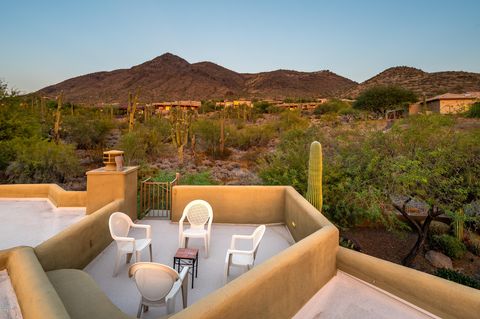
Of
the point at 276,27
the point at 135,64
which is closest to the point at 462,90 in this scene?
the point at 276,27

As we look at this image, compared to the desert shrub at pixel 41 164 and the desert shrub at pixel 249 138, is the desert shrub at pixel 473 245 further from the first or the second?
the desert shrub at pixel 249 138

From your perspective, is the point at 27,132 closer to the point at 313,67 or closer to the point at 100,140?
the point at 100,140

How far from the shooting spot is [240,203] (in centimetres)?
715

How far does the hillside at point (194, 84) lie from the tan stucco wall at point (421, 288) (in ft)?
188

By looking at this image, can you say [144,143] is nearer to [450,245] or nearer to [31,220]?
[31,220]

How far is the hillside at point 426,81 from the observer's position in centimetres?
4416

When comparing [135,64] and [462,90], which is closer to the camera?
[462,90]

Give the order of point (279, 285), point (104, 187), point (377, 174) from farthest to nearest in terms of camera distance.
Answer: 1. point (377, 174)
2. point (104, 187)
3. point (279, 285)

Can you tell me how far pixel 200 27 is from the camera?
4972 cm

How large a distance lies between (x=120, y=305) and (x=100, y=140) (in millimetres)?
24383

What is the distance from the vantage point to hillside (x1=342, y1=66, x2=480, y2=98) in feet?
145

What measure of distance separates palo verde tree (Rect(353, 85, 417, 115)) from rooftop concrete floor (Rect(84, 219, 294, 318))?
36.9 meters

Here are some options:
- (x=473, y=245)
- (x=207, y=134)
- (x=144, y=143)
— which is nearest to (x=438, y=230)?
(x=473, y=245)

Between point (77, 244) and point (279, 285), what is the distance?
119 inches
